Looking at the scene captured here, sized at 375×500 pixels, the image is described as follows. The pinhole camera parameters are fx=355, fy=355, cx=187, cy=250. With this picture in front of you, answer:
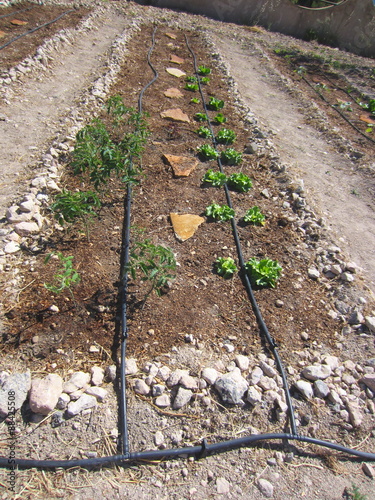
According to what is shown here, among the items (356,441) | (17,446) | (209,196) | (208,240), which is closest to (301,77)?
(209,196)

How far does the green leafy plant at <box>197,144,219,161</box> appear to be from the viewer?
18.0ft

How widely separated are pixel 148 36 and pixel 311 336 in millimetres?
10415

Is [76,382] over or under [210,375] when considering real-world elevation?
under

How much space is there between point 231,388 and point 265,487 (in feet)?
2.17

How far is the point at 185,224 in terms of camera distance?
14.1 feet

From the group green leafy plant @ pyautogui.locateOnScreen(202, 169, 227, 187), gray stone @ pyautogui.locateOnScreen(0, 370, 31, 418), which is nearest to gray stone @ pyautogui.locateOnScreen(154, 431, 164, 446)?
gray stone @ pyautogui.locateOnScreen(0, 370, 31, 418)

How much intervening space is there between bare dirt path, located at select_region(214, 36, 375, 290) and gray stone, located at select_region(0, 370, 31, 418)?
3552mm

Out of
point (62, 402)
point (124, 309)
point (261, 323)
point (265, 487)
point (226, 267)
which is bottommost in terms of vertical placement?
point (62, 402)

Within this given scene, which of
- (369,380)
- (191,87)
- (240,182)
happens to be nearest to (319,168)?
(240,182)

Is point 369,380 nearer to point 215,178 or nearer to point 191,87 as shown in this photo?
point 215,178

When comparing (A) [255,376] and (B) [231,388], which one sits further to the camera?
(A) [255,376]

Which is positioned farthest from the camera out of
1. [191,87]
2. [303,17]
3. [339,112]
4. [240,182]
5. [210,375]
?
[303,17]

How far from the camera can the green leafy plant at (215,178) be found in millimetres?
4949

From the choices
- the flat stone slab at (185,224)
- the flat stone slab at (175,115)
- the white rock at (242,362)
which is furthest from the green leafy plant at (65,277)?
the flat stone slab at (175,115)
